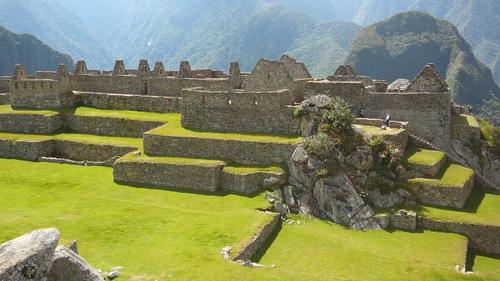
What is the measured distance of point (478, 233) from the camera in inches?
763

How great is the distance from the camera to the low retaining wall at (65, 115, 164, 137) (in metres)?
28.2

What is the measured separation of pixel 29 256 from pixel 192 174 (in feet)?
47.2

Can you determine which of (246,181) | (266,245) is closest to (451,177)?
(246,181)

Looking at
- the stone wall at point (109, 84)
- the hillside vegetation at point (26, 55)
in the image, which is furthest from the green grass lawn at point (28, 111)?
the hillside vegetation at point (26, 55)

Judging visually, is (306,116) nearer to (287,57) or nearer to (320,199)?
(320,199)

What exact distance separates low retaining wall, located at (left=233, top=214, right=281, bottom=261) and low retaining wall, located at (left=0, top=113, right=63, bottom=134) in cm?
1580

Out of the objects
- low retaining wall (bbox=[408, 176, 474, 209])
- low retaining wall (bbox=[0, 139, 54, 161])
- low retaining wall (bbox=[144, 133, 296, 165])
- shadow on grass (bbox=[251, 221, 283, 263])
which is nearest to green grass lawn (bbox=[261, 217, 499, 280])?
shadow on grass (bbox=[251, 221, 283, 263])

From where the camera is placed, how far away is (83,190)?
21750 mm

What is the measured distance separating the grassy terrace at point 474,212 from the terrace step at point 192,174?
6.06 metres

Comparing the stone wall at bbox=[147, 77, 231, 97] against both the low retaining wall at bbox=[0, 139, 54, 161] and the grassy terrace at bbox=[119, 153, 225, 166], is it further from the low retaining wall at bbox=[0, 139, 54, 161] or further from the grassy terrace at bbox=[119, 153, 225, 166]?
the grassy terrace at bbox=[119, 153, 225, 166]

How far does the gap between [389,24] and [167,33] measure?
50034 millimetres

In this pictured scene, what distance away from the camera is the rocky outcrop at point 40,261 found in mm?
7754

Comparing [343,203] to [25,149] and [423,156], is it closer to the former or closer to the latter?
[423,156]

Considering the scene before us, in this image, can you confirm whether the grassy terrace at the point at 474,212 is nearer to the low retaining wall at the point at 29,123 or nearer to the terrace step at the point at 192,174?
the terrace step at the point at 192,174
